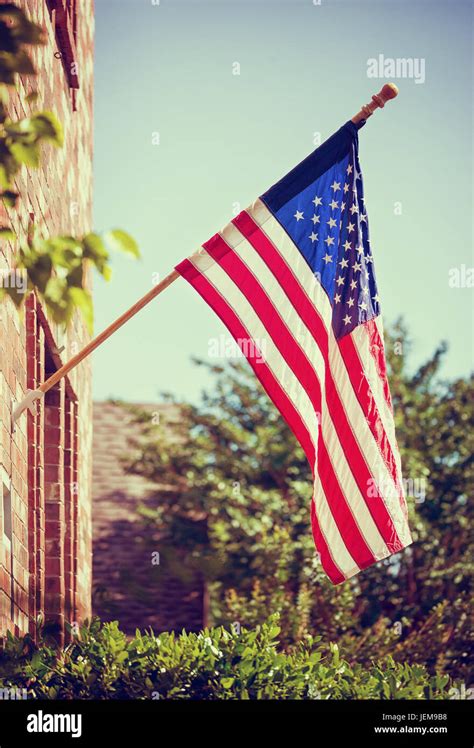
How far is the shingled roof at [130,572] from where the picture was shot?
62.2 feet

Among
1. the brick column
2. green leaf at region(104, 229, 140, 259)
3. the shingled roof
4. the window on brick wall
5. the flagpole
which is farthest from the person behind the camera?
the shingled roof

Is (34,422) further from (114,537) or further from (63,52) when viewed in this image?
(114,537)

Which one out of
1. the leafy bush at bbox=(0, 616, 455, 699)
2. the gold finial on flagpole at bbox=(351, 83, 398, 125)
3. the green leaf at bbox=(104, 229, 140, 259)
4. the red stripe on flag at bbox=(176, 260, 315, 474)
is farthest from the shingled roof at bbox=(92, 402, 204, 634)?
the green leaf at bbox=(104, 229, 140, 259)

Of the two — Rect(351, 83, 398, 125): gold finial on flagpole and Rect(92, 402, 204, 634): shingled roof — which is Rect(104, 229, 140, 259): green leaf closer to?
Rect(351, 83, 398, 125): gold finial on flagpole

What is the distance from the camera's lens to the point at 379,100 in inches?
273

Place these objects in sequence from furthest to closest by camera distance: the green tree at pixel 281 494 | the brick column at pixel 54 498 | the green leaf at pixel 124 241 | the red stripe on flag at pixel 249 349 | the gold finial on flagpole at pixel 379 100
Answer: the green tree at pixel 281 494 → the brick column at pixel 54 498 → the gold finial on flagpole at pixel 379 100 → the red stripe on flag at pixel 249 349 → the green leaf at pixel 124 241

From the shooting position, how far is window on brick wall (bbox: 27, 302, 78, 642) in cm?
723

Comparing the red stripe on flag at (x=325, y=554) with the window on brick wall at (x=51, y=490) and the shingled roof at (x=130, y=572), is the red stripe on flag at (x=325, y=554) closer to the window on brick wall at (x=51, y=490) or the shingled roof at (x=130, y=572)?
the window on brick wall at (x=51, y=490)

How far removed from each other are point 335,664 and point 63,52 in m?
5.12

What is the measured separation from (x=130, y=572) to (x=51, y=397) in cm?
1112

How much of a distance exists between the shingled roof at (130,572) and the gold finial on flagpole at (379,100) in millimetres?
12215

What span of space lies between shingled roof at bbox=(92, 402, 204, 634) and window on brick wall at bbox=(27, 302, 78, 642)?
888 cm

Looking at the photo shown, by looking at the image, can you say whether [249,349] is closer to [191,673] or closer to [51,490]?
[191,673]

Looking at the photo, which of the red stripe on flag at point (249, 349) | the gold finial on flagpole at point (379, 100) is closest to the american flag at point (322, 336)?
the red stripe on flag at point (249, 349)
